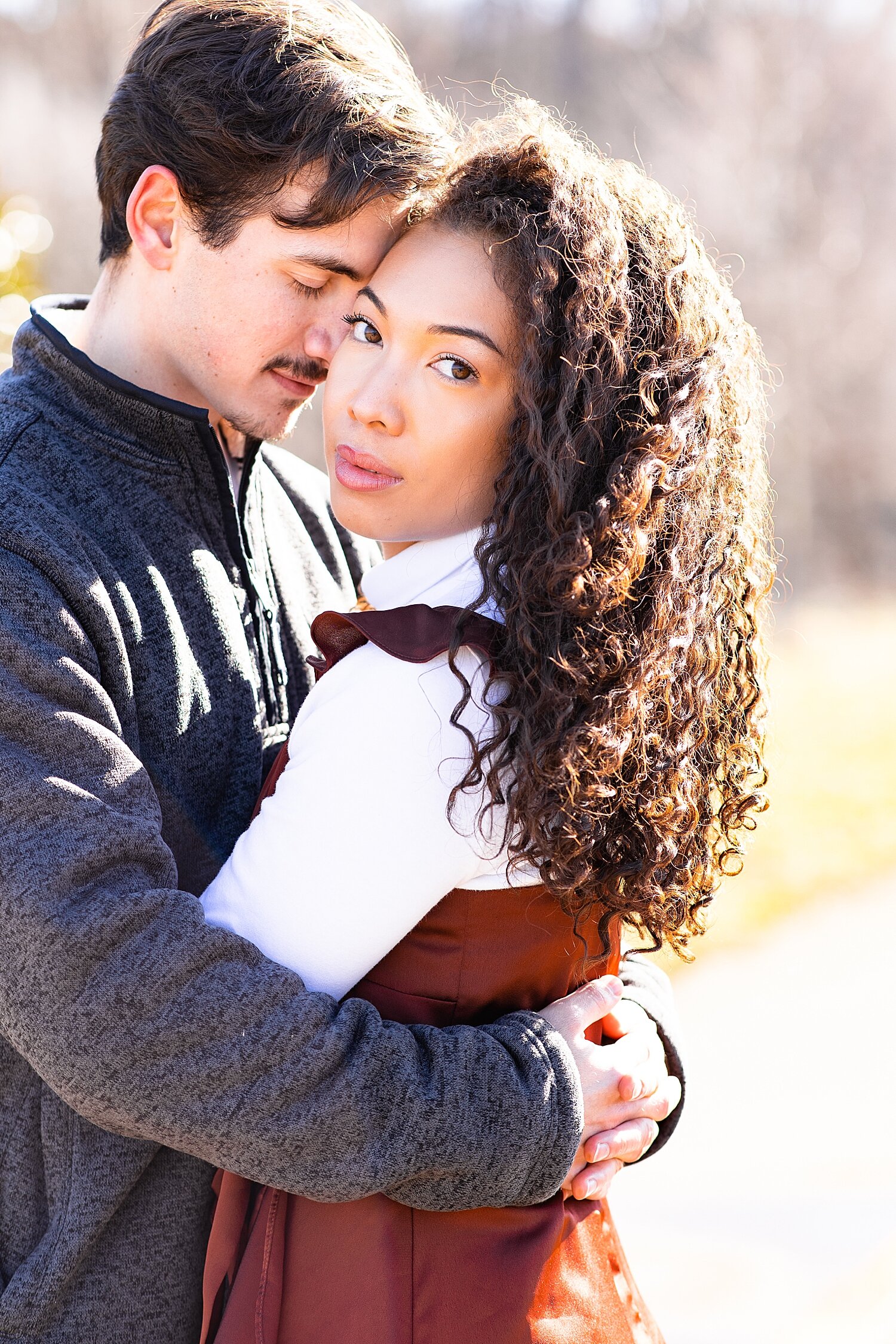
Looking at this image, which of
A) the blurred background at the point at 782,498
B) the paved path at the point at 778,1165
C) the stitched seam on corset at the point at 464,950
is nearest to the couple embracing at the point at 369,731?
the stitched seam on corset at the point at 464,950

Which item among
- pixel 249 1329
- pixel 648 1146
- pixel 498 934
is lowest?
pixel 249 1329

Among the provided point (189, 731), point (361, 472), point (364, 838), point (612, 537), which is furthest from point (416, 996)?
point (361, 472)

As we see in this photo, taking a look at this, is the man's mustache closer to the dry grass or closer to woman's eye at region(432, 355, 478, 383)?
woman's eye at region(432, 355, 478, 383)

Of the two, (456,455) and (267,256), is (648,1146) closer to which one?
(456,455)

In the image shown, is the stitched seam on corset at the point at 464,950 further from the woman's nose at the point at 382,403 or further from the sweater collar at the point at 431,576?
the woman's nose at the point at 382,403

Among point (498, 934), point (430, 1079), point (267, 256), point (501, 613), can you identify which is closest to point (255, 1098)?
point (430, 1079)

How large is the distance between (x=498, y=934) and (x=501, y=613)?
40cm

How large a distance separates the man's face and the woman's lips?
293 mm

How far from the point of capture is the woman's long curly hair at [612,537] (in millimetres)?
1509

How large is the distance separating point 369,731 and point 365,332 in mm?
667

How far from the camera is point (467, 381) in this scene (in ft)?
5.53

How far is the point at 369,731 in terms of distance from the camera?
1480mm

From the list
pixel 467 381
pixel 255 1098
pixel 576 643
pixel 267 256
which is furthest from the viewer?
pixel 267 256

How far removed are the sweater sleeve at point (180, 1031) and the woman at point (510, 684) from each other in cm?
9
